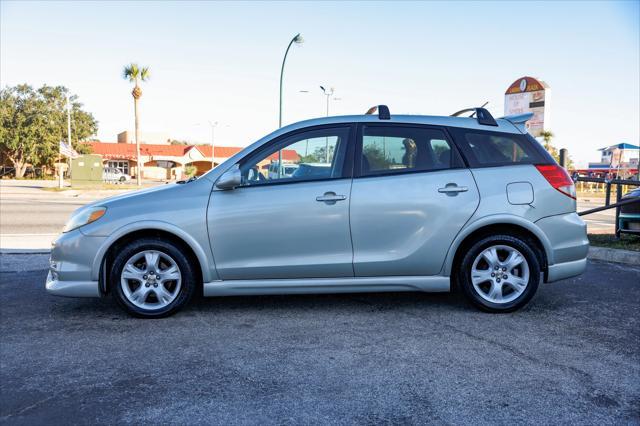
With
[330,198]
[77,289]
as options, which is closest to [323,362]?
[330,198]

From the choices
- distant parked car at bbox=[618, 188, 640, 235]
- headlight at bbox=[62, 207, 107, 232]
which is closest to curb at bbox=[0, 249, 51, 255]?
headlight at bbox=[62, 207, 107, 232]

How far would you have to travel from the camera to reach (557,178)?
4.50m

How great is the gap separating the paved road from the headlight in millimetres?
784

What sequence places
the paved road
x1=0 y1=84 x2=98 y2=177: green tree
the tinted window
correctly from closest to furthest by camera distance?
the paved road
the tinted window
x1=0 y1=84 x2=98 y2=177: green tree

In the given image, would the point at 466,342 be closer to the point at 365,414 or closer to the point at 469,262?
the point at 469,262

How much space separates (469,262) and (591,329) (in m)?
1.05

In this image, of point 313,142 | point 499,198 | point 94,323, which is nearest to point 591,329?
point 499,198

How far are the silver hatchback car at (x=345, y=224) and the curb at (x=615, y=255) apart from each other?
8.96 feet

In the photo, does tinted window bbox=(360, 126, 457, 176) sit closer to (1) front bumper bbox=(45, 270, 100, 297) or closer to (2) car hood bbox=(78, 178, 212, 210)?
(2) car hood bbox=(78, 178, 212, 210)

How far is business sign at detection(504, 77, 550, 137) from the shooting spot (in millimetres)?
Result: 18062

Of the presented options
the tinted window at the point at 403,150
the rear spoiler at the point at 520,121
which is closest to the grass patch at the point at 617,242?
the rear spoiler at the point at 520,121

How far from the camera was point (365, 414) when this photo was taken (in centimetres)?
258

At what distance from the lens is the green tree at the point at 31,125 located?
53.5 meters

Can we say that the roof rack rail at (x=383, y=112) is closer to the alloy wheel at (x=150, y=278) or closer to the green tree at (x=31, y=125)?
the alloy wheel at (x=150, y=278)
